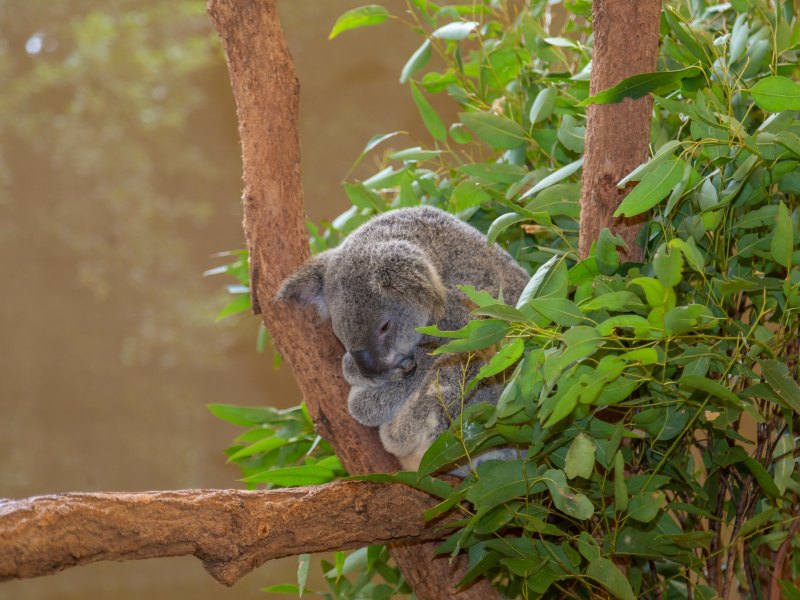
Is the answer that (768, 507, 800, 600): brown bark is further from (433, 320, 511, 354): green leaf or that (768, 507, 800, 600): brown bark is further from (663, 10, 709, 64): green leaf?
(663, 10, 709, 64): green leaf

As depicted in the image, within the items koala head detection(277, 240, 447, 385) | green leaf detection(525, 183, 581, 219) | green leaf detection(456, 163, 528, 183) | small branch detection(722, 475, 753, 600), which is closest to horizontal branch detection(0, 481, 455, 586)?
koala head detection(277, 240, 447, 385)

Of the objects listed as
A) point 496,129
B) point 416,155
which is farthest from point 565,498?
point 416,155

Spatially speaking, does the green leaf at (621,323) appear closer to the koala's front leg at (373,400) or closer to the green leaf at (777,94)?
the green leaf at (777,94)

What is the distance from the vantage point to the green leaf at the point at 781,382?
925 millimetres

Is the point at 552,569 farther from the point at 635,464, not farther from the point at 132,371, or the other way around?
the point at 132,371

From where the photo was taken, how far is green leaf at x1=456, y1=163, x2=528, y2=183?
1.58 meters

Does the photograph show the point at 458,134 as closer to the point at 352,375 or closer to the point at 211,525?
the point at 352,375

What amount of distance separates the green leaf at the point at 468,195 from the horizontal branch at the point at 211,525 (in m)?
0.72

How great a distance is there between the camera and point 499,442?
47.1 inches

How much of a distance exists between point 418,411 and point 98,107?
477 centimetres

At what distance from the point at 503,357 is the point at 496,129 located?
2.57 ft

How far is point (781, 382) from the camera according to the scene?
36.5 inches

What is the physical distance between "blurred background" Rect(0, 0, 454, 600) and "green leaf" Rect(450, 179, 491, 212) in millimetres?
3151

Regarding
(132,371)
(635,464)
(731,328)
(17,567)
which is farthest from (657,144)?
(132,371)
